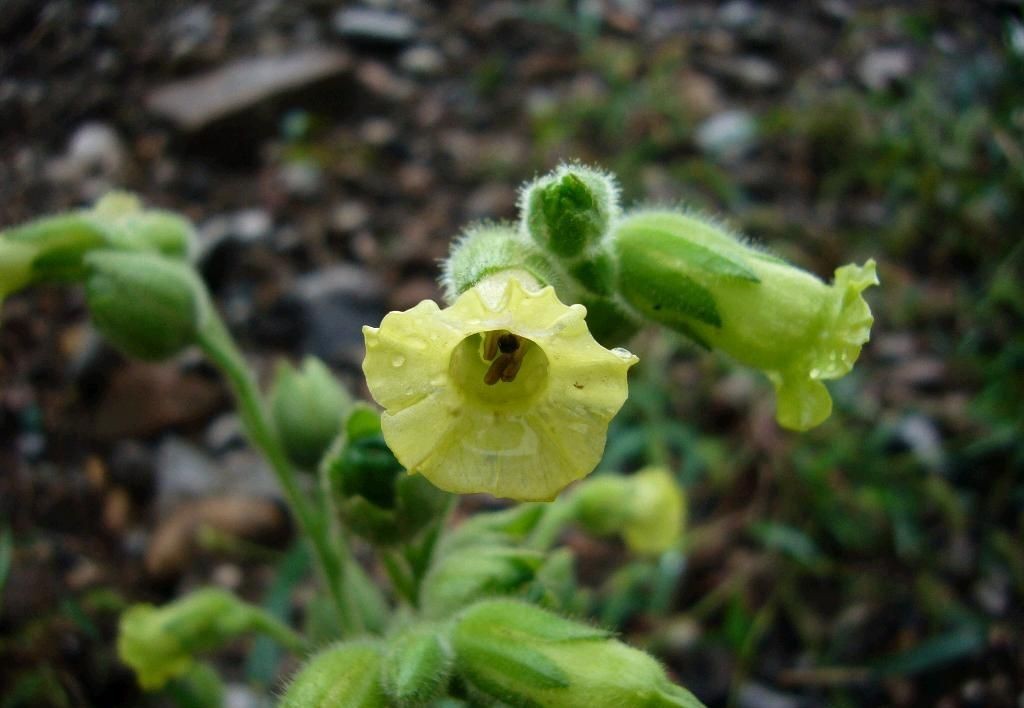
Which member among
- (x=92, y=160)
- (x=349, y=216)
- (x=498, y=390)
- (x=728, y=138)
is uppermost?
(x=498, y=390)

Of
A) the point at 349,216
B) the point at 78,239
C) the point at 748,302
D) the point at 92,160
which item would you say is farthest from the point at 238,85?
the point at 748,302

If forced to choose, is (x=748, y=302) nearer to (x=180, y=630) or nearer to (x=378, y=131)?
(x=180, y=630)

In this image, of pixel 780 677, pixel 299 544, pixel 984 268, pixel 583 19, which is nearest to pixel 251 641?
pixel 299 544

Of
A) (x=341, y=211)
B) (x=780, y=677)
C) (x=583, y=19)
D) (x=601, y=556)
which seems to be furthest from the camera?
(x=583, y=19)

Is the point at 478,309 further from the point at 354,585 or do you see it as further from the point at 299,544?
the point at 299,544

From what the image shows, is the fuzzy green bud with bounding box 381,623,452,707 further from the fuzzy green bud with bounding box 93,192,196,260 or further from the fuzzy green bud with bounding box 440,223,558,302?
the fuzzy green bud with bounding box 93,192,196,260

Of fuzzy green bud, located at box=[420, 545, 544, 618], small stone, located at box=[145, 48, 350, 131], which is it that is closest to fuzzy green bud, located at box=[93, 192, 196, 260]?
fuzzy green bud, located at box=[420, 545, 544, 618]

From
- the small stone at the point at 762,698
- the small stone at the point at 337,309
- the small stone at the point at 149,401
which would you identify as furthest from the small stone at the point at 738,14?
the small stone at the point at 762,698
